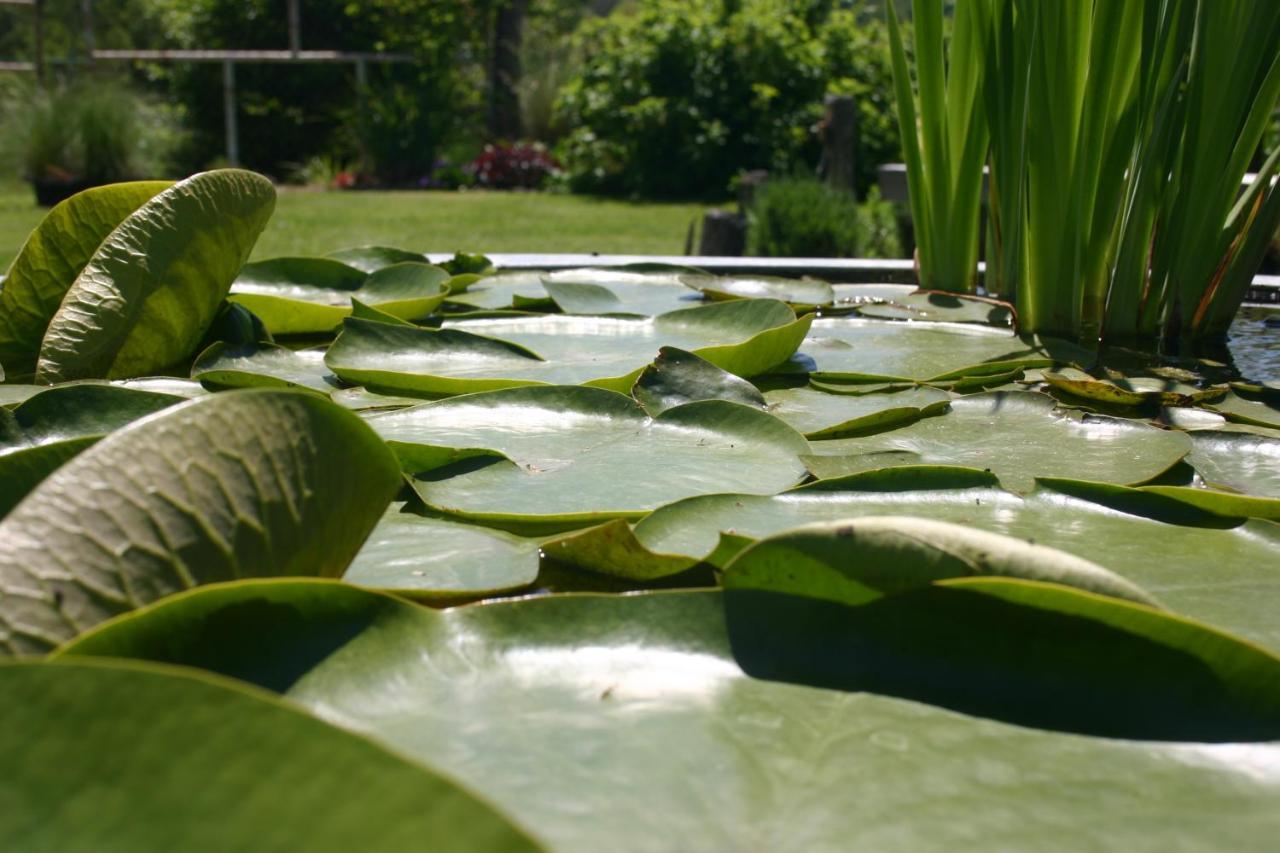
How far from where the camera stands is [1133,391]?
1.11 metres

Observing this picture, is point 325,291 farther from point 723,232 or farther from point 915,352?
point 723,232

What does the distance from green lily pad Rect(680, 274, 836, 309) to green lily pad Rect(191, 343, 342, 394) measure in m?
0.60

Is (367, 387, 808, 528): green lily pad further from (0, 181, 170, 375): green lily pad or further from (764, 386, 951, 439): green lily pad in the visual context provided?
(0, 181, 170, 375): green lily pad

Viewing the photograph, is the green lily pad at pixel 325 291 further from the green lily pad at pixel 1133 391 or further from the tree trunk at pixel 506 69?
the tree trunk at pixel 506 69

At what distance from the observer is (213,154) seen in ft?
35.9

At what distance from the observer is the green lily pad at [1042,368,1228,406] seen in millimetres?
1097

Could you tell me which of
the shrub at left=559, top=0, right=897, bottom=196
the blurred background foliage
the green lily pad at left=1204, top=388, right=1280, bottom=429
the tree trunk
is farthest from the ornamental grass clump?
the tree trunk

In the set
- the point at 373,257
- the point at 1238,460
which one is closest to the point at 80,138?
the point at 373,257

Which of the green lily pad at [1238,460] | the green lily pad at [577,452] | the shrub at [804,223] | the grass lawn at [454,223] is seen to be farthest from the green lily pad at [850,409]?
the grass lawn at [454,223]

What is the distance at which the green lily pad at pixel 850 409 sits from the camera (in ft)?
3.32

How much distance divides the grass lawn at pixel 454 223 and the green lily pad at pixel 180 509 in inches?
176

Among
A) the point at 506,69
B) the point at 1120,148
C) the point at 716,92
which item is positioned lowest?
the point at 1120,148

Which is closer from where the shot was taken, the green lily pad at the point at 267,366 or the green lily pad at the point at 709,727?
the green lily pad at the point at 709,727

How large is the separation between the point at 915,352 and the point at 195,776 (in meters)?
1.13
